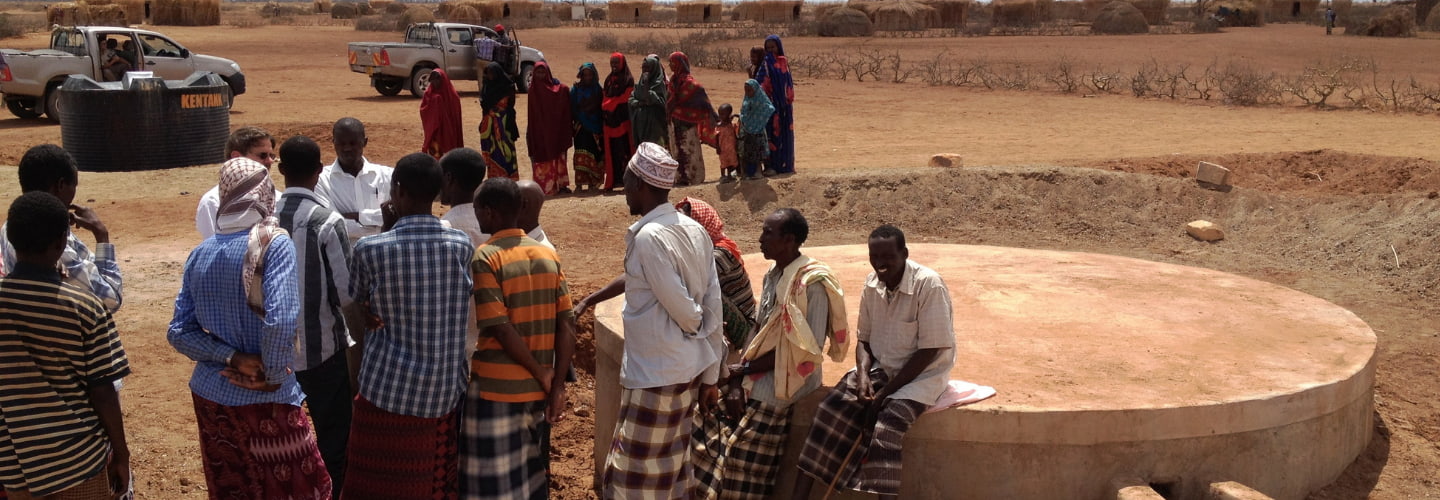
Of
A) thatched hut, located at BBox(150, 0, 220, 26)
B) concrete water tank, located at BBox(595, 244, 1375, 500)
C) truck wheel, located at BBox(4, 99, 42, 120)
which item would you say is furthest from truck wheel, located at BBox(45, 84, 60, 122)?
thatched hut, located at BBox(150, 0, 220, 26)

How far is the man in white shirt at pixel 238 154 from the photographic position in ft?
13.3

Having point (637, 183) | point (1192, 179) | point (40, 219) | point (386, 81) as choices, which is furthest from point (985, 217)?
point (386, 81)

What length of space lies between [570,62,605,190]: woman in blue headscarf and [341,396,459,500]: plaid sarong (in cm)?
718

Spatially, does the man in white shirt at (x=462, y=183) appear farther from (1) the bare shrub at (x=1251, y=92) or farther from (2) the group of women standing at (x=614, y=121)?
(1) the bare shrub at (x=1251, y=92)

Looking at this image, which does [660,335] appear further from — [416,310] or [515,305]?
[416,310]

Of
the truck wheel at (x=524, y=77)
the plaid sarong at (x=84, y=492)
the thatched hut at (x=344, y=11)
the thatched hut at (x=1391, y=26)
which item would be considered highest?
the thatched hut at (x=344, y=11)

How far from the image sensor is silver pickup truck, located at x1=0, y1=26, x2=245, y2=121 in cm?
1614

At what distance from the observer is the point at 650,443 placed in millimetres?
3533

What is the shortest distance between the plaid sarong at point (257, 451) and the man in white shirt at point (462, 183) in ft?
2.64

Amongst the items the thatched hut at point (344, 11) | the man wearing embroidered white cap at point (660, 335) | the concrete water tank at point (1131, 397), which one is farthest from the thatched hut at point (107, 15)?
the man wearing embroidered white cap at point (660, 335)

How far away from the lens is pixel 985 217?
10.1 m

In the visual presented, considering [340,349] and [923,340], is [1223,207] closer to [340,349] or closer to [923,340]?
[923,340]

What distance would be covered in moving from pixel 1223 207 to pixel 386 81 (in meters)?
14.9

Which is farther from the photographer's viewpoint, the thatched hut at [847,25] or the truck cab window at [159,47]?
the thatched hut at [847,25]
